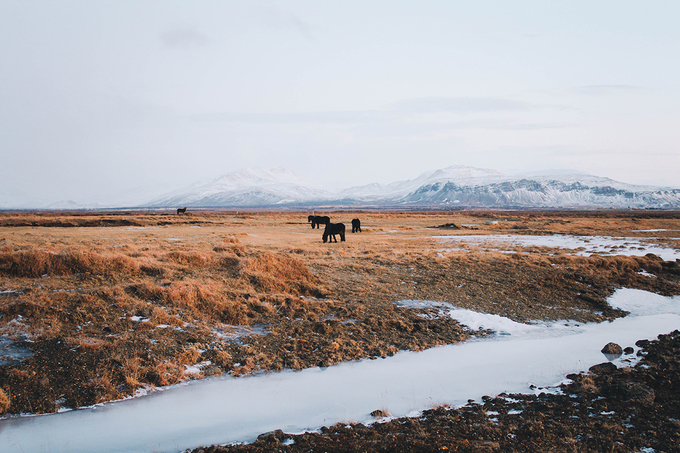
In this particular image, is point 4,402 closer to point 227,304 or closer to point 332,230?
point 227,304

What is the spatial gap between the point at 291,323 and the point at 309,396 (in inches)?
162

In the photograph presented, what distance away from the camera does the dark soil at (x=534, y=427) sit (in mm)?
Result: 6219

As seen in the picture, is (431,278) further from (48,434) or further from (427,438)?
(48,434)

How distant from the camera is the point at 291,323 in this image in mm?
12586

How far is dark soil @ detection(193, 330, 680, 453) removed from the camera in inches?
245

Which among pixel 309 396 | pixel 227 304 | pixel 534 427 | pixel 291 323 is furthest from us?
pixel 227 304

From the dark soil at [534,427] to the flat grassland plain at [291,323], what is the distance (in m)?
0.04

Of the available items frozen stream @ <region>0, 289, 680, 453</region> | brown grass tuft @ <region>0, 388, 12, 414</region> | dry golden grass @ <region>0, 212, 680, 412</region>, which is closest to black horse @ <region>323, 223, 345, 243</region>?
dry golden grass @ <region>0, 212, 680, 412</region>

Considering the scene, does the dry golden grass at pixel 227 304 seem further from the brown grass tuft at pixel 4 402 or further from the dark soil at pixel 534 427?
the dark soil at pixel 534 427

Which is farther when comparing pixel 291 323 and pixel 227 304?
pixel 227 304

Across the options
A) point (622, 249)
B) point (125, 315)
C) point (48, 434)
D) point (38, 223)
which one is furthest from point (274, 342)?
point (38, 223)

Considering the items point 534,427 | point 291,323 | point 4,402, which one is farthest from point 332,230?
point 534,427

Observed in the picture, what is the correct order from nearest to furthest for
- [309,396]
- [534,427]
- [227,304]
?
[534,427] → [309,396] → [227,304]

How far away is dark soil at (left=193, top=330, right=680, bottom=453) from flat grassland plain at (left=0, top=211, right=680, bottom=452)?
0.04m
